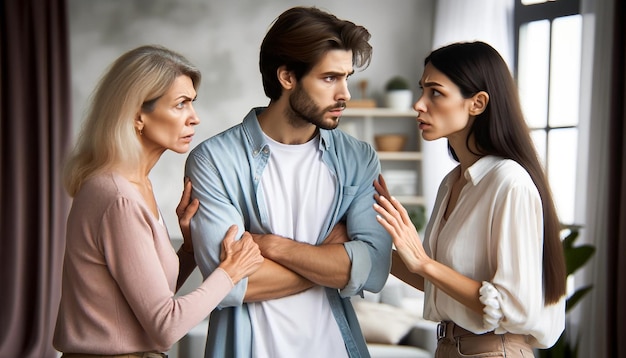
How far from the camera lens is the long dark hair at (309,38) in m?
1.94

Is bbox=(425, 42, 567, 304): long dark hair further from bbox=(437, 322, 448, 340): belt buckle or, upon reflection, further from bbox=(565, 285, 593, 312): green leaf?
bbox=(565, 285, 593, 312): green leaf

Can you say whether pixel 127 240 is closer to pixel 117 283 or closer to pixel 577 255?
pixel 117 283

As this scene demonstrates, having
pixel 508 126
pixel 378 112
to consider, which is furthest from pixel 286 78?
pixel 378 112

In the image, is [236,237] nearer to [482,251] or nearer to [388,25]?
[482,251]

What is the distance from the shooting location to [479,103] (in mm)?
1850

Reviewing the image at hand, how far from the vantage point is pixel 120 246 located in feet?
5.47

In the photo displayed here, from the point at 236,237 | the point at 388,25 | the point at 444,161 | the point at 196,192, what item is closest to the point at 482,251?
the point at 236,237

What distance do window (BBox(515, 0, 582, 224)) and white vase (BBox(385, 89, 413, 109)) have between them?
1220mm

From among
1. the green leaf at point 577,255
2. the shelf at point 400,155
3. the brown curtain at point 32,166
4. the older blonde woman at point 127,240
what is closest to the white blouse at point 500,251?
the older blonde woman at point 127,240

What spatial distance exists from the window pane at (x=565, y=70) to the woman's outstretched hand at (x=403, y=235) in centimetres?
354

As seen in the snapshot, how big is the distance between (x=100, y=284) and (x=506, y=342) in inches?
38.3

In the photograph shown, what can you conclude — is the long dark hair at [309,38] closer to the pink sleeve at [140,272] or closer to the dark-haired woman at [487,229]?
the dark-haired woman at [487,229]

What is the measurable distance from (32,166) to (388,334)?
9.55 feet

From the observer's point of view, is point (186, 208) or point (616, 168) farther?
point (616, 168)
